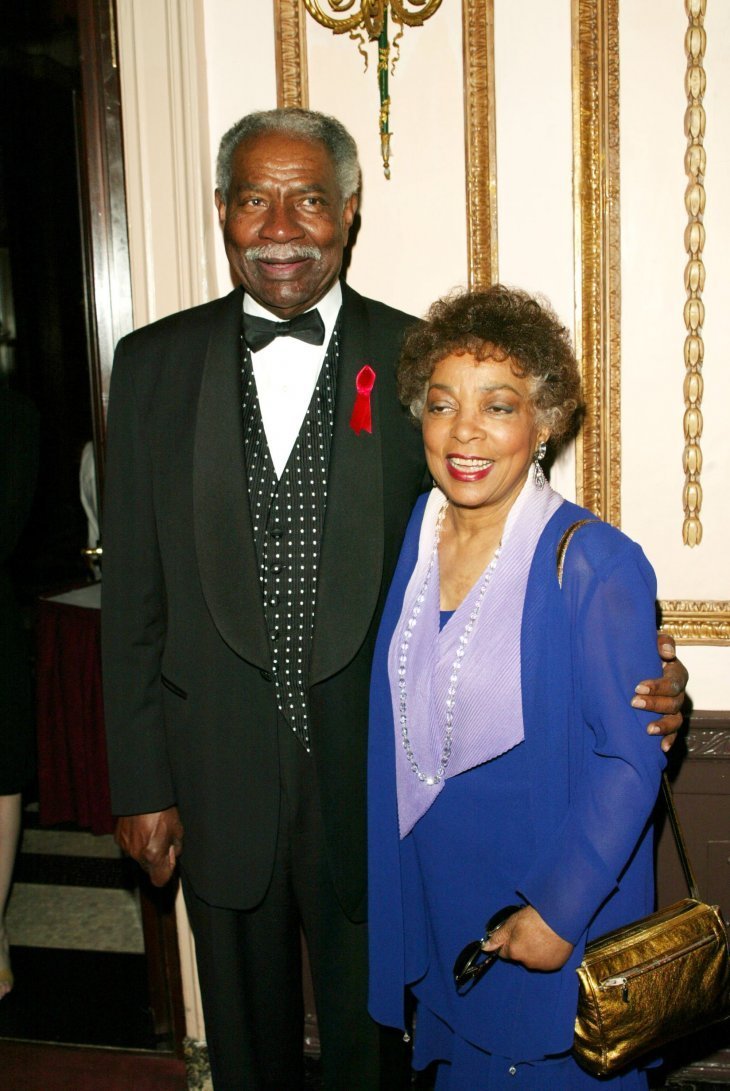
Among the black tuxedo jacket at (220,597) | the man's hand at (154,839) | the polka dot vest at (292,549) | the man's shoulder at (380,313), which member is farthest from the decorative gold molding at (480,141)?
the man's hand at (154,839)

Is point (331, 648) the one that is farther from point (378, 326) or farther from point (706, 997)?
point (706, 997)

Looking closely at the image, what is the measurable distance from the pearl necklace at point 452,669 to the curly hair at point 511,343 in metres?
0.25

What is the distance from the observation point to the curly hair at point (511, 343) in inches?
63.1

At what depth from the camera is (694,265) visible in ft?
7.20

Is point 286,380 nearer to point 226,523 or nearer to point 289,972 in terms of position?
point 226,523

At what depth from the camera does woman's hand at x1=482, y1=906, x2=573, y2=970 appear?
1527mm

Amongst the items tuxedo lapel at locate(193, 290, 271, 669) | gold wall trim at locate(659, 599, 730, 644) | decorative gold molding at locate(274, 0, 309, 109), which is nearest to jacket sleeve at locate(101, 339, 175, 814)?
tuxedo lapel at locate(193, 290, 271, 669)

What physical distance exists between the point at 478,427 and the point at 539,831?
2.10ft

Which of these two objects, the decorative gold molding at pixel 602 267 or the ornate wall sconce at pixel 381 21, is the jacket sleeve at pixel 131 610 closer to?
the ornate wall sconce at pixel 381 21

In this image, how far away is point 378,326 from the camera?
1.87 meters

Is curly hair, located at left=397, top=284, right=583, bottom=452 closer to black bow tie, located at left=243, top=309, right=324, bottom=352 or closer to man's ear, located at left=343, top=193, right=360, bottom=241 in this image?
black bow tie, located at left=243, top=309, right=324, bottom=352

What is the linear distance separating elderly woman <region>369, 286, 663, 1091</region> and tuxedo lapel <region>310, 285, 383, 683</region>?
7 centimetres

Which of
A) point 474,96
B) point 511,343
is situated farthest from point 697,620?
point 474,96

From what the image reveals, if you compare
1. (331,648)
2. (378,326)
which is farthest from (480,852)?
(378,326)
